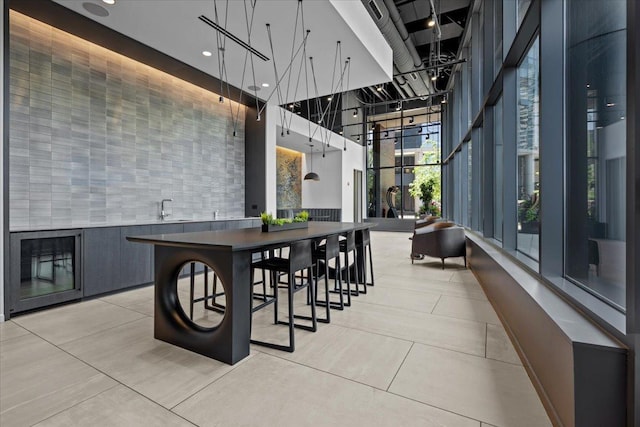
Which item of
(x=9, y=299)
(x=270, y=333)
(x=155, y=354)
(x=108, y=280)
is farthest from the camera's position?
(x=108, y=280)

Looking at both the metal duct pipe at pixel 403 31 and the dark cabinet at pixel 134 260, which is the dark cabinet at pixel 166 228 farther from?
the metal duct pipe at pixel 403 31

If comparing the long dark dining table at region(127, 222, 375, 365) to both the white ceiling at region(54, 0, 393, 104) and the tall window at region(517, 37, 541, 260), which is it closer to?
the tall window at region(517, 37, 541, 260)

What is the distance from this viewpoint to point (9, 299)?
3.16 m

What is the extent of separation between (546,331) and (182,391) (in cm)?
226

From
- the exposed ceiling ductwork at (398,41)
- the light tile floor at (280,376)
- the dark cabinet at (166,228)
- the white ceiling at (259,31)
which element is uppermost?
the exposed ceiling ductwork at (398,41)

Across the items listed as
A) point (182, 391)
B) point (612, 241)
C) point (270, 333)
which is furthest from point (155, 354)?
point (612, 241)

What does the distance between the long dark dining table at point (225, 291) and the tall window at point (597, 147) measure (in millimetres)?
2098

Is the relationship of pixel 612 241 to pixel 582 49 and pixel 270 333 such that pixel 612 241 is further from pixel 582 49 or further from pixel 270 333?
pixel 270 333

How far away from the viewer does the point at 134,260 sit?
429 centimetres

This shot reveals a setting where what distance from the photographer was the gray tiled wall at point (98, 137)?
371 cm

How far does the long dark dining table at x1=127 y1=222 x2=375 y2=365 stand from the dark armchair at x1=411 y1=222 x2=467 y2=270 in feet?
12.4

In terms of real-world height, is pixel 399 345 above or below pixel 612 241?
below

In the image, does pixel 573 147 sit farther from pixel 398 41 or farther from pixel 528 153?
pixel 398 41

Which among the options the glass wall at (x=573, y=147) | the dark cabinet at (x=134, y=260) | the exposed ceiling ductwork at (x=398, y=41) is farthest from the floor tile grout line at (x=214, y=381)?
the exposed ceiling ductwork at (x=398, y=41)
